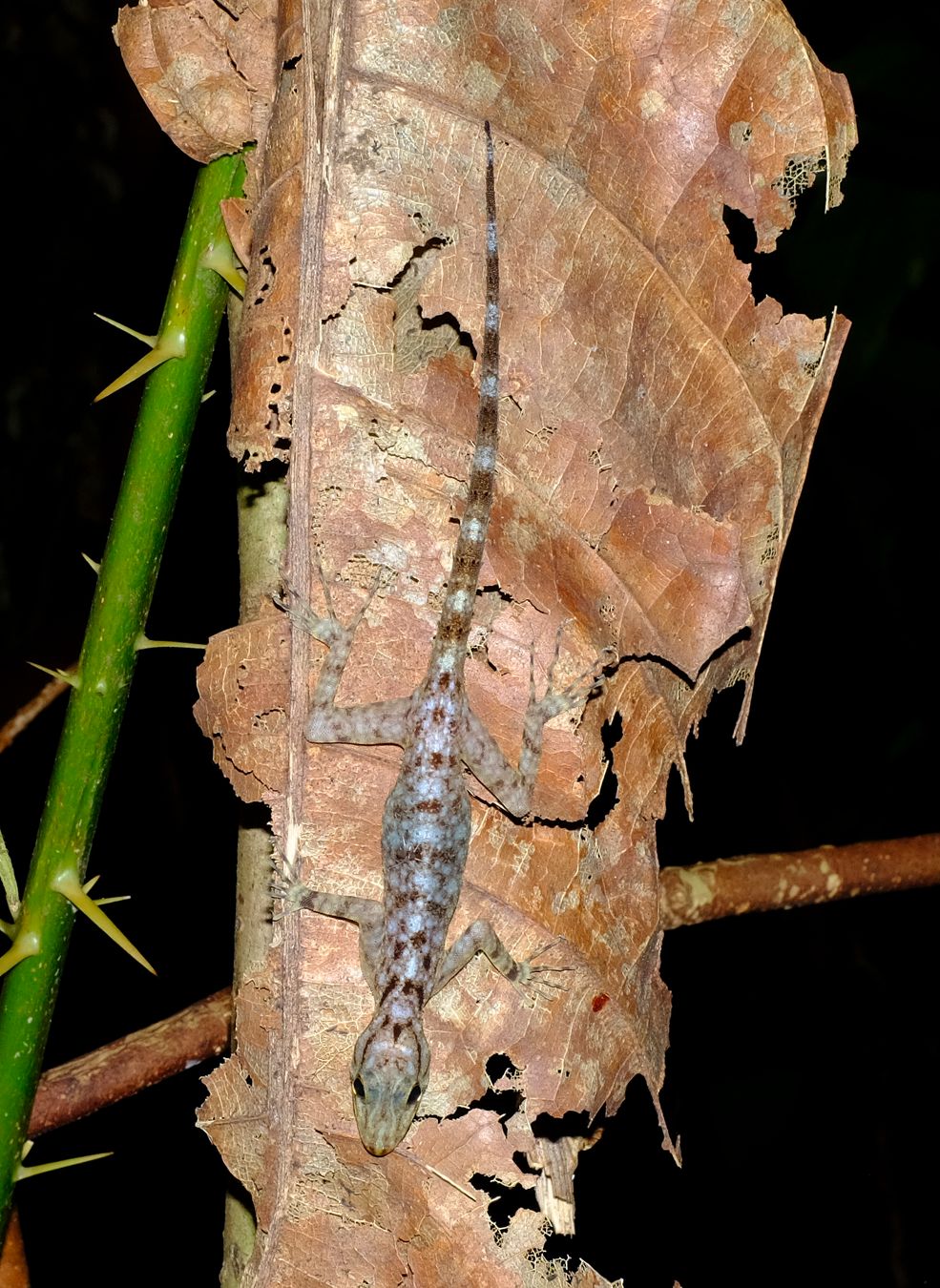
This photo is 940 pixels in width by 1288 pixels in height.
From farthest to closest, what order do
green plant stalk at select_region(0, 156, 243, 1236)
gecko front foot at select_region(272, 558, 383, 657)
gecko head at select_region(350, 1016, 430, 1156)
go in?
green plant stalk at select_region(0, 156, 243, 1236), gecko head at select_region(350, 1016, 430, 1156), gecko front foot at select_region(272, 558, 383, 657)

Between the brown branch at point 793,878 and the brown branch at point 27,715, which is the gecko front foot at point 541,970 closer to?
the brown branch at point 793,878

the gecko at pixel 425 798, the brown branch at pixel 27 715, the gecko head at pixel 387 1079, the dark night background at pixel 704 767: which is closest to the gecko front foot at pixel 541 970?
the gecko at pixel 425 798

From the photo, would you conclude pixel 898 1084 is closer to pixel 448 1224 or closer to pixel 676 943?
pixel 676 943

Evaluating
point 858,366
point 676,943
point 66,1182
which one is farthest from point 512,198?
point 66,1182

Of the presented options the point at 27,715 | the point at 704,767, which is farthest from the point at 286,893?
the point at 704,767

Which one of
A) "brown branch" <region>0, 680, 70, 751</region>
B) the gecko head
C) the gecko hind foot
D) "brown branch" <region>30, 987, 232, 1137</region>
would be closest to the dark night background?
"brown branch" <region>0, 680, 70, 751</region>

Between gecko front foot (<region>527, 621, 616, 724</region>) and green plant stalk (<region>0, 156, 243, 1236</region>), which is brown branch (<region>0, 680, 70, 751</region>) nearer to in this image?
green plant stalk (<region>0, 156, 243, 1236</region>)
